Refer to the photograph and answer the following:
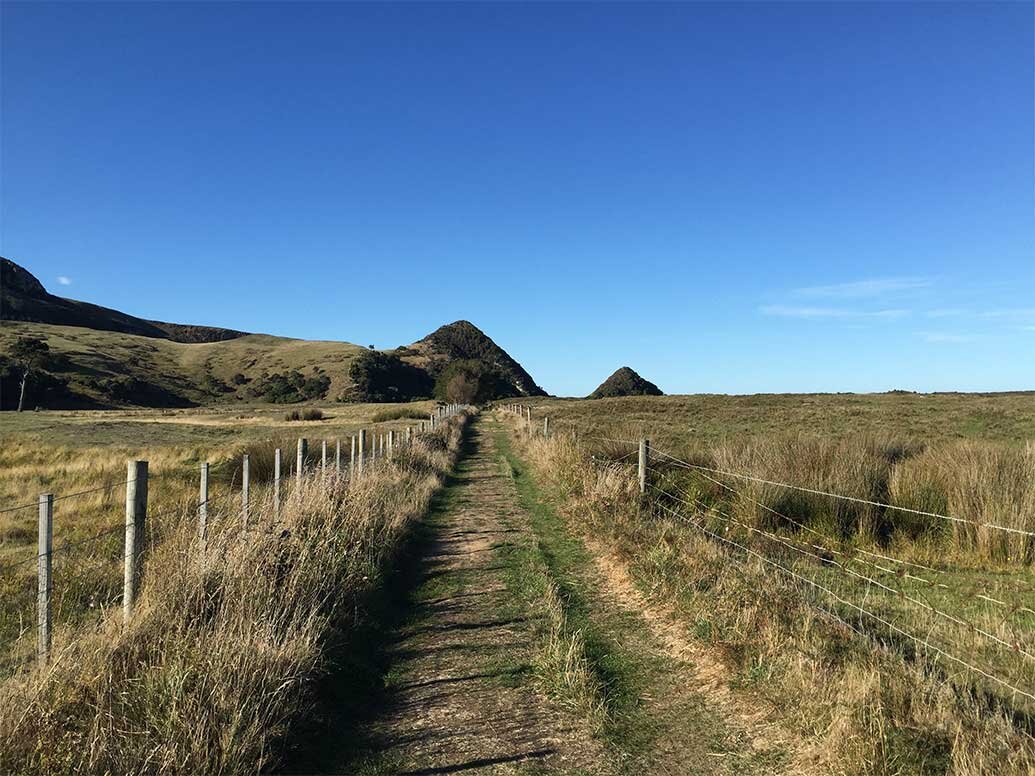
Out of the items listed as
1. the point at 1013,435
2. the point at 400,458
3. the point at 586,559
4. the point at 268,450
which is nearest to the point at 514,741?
the point at 586,559

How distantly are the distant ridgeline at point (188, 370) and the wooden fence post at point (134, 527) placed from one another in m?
85.7

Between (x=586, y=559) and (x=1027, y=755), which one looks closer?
(x=1027, y=755)

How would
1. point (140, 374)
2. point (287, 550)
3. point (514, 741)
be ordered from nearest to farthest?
point (514, 741) → point (287, 550) → point (140, 374)

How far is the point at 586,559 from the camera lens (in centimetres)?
928

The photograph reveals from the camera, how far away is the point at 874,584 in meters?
8.26

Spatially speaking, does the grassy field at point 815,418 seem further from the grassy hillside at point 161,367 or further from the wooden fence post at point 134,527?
the grassy hillside at point 161,367

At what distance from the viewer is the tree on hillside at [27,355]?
290 ft

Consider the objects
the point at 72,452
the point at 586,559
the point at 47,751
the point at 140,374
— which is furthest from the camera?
the point at 140,374

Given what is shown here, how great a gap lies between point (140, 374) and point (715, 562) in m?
122

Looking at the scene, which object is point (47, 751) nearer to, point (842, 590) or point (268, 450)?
point (842, 590)

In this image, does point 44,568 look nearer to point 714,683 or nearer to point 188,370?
point 714,683

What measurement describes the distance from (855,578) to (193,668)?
744 centimetres

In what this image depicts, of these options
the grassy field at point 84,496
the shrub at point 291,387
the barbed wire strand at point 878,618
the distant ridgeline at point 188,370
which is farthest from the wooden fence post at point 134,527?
the shrub at point 291,387

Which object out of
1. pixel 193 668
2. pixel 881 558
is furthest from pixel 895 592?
pixel 193 668
